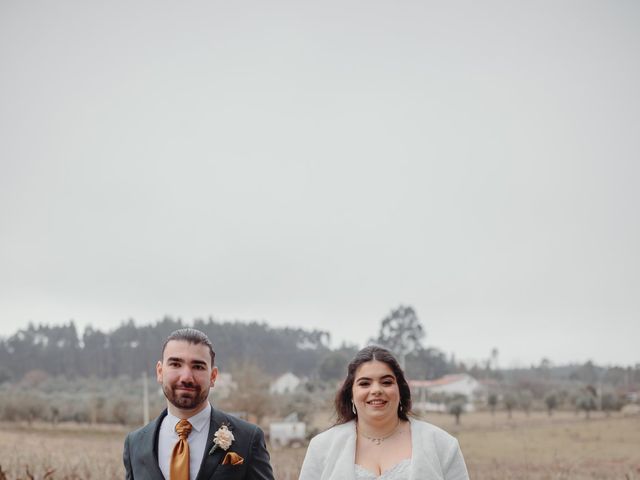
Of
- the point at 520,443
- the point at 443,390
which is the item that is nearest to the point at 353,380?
the point at 520,443

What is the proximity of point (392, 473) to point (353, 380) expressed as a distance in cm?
53

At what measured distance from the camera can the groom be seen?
12.2 feet

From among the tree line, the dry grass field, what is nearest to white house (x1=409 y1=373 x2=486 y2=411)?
the dry grass field

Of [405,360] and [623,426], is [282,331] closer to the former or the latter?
[405,360]

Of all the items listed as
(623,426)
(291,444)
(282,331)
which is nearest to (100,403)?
(291,444)

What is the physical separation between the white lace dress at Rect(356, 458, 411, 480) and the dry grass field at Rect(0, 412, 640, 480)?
7.06 meters

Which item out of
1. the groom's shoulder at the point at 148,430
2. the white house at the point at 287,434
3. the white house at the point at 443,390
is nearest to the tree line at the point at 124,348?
the white house at the point at 443,390

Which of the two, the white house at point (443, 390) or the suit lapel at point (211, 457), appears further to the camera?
the white house at point (443, 390)

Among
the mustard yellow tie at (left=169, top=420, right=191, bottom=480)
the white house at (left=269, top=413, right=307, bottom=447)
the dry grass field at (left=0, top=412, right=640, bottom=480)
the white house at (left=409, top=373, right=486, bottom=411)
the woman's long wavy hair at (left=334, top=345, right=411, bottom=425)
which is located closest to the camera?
the mustard yellow tie at (left=169, top=420, right=191, bottom=480)

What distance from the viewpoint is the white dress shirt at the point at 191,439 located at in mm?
3760

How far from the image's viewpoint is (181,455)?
3.72 metres

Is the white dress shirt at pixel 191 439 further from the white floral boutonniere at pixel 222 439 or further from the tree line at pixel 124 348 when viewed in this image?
the tree line at pixel 124 348

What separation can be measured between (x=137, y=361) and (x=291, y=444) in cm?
4461

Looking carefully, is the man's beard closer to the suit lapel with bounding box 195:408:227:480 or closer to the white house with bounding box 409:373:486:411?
the suit lapel with bounding box 195:408:227:480
